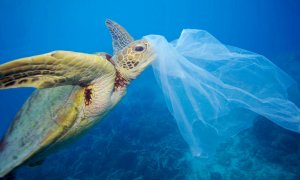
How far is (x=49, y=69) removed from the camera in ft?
5.09

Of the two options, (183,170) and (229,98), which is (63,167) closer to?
(183,170)

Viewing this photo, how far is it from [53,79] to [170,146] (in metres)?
5.85

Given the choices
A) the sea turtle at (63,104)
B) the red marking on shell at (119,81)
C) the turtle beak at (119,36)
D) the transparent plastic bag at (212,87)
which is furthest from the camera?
the turtle beak at (119,36)

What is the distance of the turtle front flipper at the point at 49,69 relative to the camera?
140 centimetres

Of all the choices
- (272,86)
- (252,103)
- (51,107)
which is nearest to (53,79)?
(51,107)

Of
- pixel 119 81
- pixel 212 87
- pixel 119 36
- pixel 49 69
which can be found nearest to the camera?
pixel 49 69

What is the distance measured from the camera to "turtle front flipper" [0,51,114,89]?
1403mm

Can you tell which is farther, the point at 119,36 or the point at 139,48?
the point at 119,36

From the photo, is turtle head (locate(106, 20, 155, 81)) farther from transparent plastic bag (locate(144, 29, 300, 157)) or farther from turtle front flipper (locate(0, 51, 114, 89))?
turtle front flipper (locate(0, 51, 114, 89))

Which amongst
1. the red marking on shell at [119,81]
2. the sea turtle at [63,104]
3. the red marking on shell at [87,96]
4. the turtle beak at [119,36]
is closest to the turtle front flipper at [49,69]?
the sea turtle at [63,104]

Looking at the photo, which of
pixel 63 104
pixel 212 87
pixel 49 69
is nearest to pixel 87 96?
pixel 63 104

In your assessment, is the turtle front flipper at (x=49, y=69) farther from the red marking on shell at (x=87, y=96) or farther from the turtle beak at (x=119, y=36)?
the turtle beak at (x=119, y=36)

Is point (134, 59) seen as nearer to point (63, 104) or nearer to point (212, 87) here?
point (63, 104)

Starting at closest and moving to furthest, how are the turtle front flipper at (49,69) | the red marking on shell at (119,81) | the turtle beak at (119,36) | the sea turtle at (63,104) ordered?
the turtle front flipper at (49,69), the sea turtle at (63,104), the red marking on shell at (119,81), the turtle beak at (119,36)
